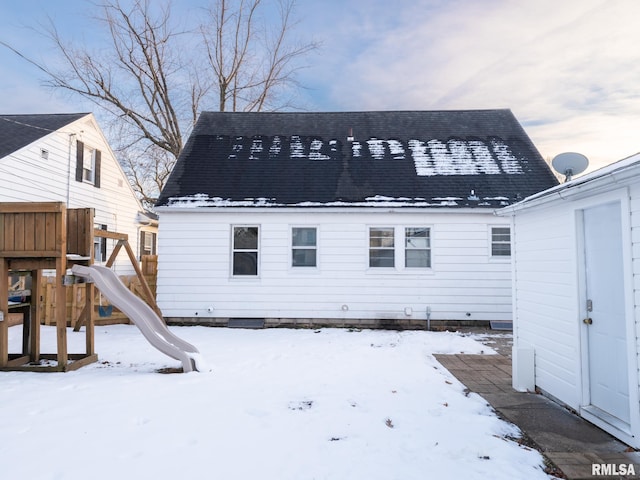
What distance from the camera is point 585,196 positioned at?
161 inches

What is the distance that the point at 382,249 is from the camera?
33.1ft

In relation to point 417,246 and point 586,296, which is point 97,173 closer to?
point 417,246

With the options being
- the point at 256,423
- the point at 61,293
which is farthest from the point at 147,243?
the point at 256,423

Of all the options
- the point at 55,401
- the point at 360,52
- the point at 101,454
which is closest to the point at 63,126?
the point at 360,52

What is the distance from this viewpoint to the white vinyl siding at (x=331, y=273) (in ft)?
32.4

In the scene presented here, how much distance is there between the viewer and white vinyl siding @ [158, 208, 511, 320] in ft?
32.4

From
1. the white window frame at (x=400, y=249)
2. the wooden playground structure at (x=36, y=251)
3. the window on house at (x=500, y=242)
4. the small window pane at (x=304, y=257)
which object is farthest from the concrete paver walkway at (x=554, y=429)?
the wooden playground structure at (x=36, y=251)

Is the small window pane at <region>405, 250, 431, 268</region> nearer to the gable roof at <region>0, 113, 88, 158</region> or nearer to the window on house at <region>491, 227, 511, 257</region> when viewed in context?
the window on house at <region>491, 227, 511, 257</region>

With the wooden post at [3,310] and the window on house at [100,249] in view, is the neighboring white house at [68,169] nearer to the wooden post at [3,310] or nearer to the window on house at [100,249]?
the window on house at [100,249]

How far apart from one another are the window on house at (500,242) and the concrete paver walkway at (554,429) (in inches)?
185

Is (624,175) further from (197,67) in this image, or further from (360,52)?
(197,67)

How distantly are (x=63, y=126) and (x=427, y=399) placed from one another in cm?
1427

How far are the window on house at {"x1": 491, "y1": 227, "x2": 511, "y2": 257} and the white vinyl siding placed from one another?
8.5 inches

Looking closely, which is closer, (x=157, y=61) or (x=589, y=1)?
(x=589, y=1)
